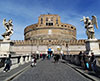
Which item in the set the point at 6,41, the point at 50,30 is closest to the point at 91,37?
the point at 6,41

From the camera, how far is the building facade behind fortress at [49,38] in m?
33.9

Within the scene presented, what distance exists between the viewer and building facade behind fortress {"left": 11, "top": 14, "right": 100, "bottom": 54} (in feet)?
111

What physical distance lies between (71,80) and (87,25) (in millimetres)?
7722

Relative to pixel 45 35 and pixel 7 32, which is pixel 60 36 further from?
pixel 7 32

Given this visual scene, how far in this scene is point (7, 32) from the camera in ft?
32.9

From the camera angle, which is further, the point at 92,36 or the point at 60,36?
the point at 60,36

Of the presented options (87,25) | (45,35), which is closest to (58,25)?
(45,35)

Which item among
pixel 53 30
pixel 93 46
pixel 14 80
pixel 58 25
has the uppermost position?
pixel 58 25

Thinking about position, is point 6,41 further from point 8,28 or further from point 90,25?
point 90,25

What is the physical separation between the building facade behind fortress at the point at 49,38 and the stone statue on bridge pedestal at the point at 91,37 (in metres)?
23.8

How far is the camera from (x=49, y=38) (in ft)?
139

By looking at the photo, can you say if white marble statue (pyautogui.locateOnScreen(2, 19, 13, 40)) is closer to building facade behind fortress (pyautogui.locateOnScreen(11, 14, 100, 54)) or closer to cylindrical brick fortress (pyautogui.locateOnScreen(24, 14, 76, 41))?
building facade behind fortress (pyautogui.locateOnScreen(11, 14, 100, 54))

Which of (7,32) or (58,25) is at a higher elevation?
(58,25)

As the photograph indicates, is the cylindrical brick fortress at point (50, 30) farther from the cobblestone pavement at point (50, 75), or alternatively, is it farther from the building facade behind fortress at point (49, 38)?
the cobblestone pavement at point (50, 75)
